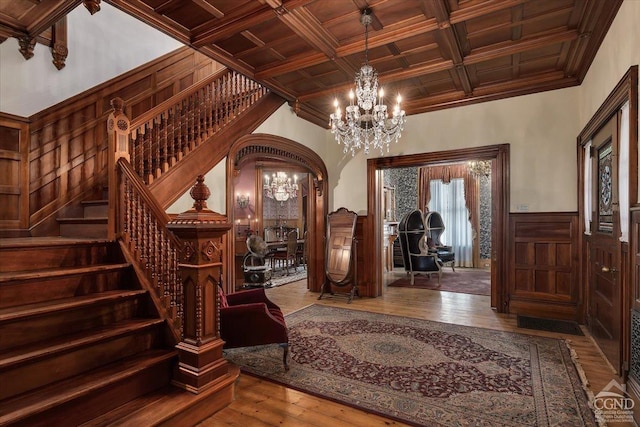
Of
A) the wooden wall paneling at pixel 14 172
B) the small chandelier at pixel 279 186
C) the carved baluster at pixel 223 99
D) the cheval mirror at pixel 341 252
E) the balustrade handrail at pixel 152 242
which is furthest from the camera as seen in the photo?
the small chandelier at pixel 279 186

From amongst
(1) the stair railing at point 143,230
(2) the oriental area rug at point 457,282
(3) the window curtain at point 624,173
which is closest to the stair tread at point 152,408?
(1) the stair railing at point 143,230

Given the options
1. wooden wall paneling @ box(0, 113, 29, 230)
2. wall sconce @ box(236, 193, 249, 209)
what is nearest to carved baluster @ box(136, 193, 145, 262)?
wooden wall paneling @ box(0, 113, 29, 230)

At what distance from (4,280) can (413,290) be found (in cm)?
585

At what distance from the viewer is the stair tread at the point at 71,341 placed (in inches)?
70.5

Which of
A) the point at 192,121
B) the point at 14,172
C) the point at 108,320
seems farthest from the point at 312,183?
the point at 108,320

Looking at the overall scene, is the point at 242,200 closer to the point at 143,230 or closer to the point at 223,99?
the point at 223,99

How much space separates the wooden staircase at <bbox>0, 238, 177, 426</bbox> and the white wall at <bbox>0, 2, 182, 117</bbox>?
96.5 inches

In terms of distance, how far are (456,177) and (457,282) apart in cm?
372

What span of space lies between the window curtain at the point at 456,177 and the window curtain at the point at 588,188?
17.1ft

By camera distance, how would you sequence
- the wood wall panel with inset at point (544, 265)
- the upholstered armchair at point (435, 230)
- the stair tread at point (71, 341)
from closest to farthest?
the stair tread at point (71, 341)
the wood wall panel with inset at point (544, 265)
the upholstered armchair at point (435, 230)

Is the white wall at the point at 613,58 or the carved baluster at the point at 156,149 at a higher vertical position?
the white wall at the point at 613,58

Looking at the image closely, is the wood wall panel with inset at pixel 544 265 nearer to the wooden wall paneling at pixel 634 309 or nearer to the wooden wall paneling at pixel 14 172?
the wooden wall paneling at pixel 634 309

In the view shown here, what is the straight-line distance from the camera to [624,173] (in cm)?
266

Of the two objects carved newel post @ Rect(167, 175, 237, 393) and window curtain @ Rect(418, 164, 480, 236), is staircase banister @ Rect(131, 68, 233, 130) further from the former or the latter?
window curtain @ Rect(418, 164, 480, 236)
